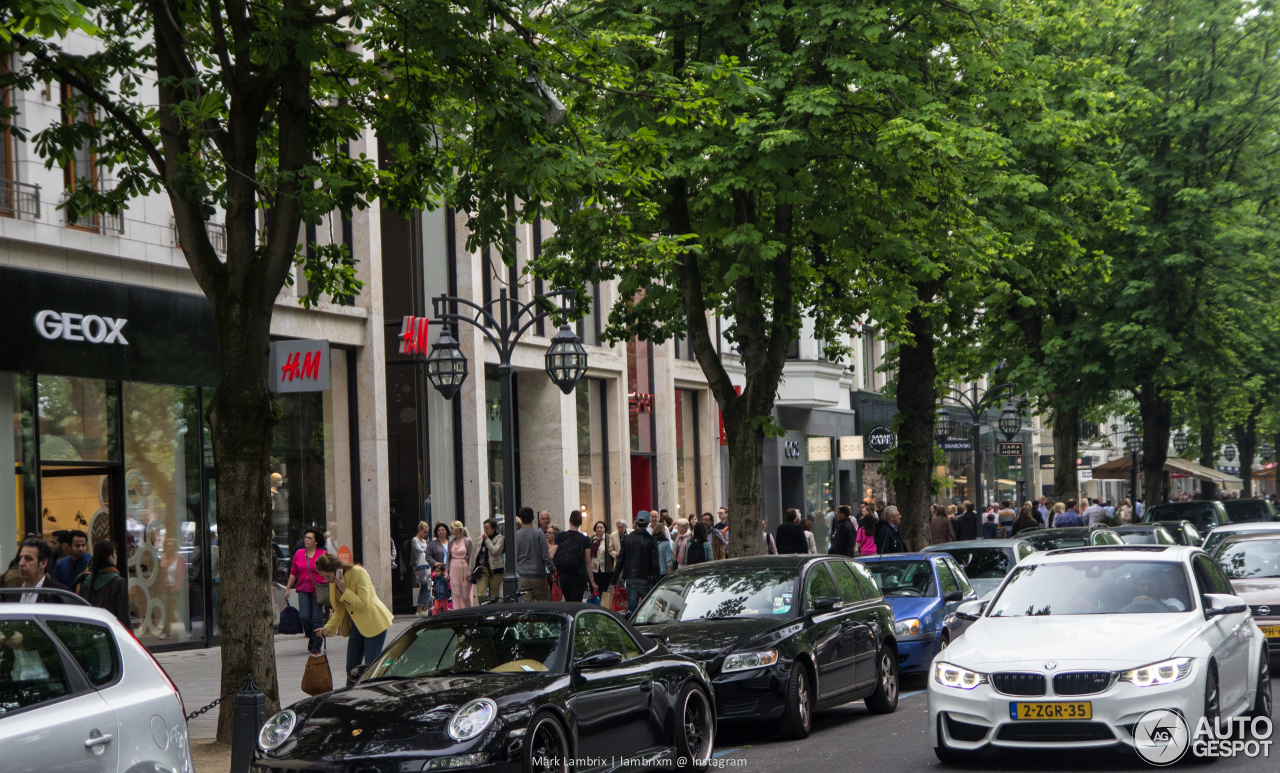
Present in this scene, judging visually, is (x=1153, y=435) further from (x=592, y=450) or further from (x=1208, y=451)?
(x=1208, y=451)

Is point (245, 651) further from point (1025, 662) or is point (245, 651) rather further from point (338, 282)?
point (1025, 662)

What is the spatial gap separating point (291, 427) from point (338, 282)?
31.6 ft

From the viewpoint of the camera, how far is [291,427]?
24047mm

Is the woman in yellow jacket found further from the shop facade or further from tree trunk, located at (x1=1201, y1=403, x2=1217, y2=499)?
tree trunk, located at (x1=1201, y1=403, x2=1217, y2=499)

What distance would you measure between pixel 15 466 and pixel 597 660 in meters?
11.7

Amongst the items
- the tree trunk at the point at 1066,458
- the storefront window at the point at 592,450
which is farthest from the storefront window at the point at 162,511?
the tree trunk at the point at 1066,458

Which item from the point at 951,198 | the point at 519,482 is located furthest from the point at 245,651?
the point at 519,482

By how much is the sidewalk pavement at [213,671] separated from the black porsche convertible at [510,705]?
3.65 m

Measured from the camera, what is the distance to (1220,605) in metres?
10.3

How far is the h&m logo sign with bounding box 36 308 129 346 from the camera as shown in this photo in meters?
18.3

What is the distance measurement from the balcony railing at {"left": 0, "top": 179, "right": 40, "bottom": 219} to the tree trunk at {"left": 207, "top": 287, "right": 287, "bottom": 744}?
7.89m

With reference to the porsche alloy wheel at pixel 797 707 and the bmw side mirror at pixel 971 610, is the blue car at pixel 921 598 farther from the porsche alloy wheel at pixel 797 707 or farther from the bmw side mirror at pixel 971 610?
the bmw side mirror at pixel 971 610

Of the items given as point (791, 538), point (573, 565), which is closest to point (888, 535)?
point (791, 538)

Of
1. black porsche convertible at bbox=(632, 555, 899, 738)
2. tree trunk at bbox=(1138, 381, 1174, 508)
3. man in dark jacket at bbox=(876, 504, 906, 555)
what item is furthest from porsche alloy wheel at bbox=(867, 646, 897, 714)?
tree trunk at bbox=(1138, 381, 1174, 508)
